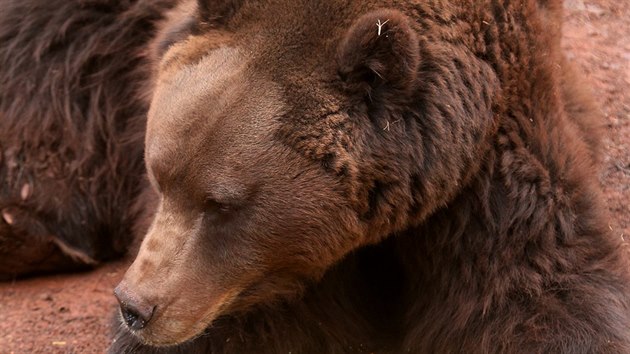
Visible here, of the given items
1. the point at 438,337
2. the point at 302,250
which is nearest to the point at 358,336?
the point at 438,337

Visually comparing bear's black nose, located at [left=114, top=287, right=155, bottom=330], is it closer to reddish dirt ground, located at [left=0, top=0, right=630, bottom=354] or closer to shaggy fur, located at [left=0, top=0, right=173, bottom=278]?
reddish dirt ground, located at [left=0, top=0, right=630, bottom=354]

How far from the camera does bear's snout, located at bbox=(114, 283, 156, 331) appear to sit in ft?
12.1

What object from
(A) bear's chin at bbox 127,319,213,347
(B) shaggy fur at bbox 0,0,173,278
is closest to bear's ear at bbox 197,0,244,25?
(A) bear's chin at bbox 127,319,213,347

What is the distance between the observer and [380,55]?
349cm

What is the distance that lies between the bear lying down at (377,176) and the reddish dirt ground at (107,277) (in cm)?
58

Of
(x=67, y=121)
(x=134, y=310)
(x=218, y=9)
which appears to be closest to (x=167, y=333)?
(x=134, y=310)

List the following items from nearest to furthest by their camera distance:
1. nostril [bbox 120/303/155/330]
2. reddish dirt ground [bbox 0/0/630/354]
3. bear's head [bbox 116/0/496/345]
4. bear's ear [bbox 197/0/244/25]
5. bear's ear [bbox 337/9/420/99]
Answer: bear's ear [bbox 337/9/420/99]
bear's head [bbox 116/0/496/345]
nostril [bbox 120/303/155/330]
bear's ear [bbox 197/0/244/25]
reddish dirt ground [bbox 0/0/630/354]

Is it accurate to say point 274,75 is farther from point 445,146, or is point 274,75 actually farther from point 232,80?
point 445,146

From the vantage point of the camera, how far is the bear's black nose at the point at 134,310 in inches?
145

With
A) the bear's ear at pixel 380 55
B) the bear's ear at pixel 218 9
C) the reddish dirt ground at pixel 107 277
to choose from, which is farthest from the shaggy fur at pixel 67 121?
the bear's ear at pixel 380 55

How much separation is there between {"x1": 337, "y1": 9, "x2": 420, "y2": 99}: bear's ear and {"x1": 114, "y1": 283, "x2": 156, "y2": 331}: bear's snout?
1.05 metres

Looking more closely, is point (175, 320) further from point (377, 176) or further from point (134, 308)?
point (377, 176)

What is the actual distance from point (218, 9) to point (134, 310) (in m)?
1.14

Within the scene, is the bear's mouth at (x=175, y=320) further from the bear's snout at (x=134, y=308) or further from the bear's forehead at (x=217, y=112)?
the bear's forehead at (x=217, y=112)
